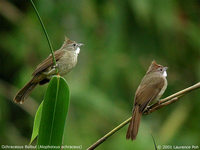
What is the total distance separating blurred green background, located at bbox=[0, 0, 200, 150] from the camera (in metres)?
9.14

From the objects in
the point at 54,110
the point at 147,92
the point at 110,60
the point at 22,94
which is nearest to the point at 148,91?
the point at 147,92

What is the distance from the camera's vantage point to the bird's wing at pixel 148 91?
5.27m

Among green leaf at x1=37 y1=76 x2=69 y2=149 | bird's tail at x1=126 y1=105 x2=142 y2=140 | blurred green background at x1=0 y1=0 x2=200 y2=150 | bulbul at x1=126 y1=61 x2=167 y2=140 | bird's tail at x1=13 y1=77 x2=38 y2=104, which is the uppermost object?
green leaf at x1=37 y1=76 x2=69 y2=149

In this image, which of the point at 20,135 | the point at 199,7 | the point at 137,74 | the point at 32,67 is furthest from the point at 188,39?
the point at 20,135

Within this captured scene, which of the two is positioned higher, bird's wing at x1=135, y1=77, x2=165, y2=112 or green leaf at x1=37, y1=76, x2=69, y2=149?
green leaf at x1=37, y1=76, x2=69, y2=149

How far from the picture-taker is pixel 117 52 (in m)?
9.81

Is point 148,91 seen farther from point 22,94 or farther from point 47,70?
point 22,94

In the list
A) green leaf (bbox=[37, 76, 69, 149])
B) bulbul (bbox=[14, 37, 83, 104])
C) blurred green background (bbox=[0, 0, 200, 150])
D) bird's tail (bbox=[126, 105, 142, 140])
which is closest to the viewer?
green leaf (bbox=[37, 76, 69, 149])

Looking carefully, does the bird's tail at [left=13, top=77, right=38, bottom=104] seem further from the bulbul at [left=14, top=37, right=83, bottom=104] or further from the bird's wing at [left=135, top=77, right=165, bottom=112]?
the bird's wing at [left=135, top=77, right=165, bottom=112]

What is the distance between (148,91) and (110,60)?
4017 mm

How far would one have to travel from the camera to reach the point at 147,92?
18.1ft

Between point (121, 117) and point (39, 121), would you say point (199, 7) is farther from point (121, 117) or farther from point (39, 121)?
point (39, 121)

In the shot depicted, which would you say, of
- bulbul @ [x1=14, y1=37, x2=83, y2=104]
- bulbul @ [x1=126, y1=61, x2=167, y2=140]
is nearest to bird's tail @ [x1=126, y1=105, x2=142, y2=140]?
bulbul @ [x1=126, y1=61, x2=167, y2=140]

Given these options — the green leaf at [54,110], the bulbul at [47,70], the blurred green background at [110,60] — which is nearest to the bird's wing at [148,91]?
the bulbul at [47,70]
